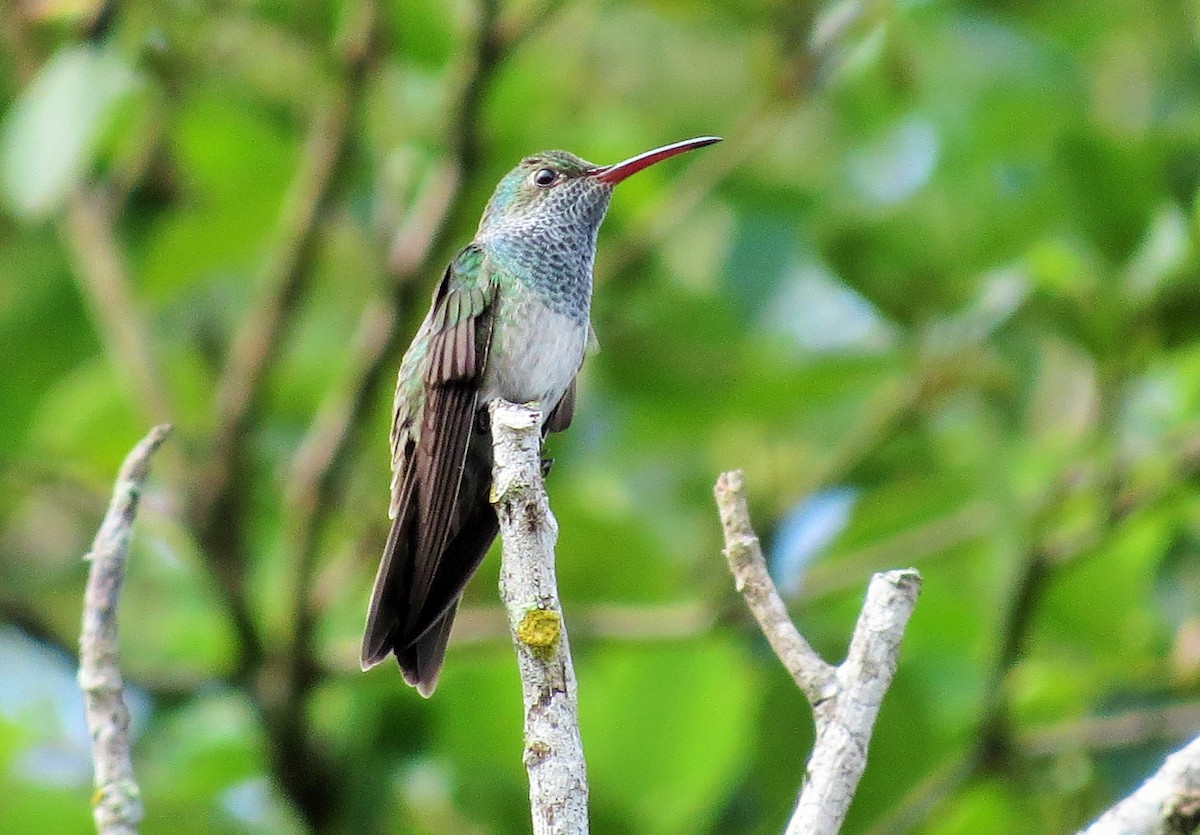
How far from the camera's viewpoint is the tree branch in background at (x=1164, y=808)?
179cm

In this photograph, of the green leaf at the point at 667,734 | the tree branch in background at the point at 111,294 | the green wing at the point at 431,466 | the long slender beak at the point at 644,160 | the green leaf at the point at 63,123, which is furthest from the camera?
the tree branch in background at the point at 111,294

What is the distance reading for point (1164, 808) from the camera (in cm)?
180

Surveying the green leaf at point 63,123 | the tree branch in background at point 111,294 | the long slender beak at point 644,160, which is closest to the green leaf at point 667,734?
the long slender beak at point 644,160

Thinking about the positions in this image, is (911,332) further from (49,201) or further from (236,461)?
(49,201)

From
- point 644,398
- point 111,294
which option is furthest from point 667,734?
point 111,294

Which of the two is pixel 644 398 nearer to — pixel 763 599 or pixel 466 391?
pixel 466 391

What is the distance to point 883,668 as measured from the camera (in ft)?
7.51

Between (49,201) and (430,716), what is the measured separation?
6.90ft

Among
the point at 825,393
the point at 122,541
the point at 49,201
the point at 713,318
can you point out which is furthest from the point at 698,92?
the point at 122,541

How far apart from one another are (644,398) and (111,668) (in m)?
3.44

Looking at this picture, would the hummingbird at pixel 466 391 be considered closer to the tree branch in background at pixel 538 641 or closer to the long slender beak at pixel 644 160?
the long slender beak at pixel 644 160

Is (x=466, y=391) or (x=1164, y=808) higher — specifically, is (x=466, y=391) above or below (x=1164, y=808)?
above

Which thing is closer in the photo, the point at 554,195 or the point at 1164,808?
the point at 1164,808

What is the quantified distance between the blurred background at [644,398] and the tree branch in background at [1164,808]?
2360 millimetres
